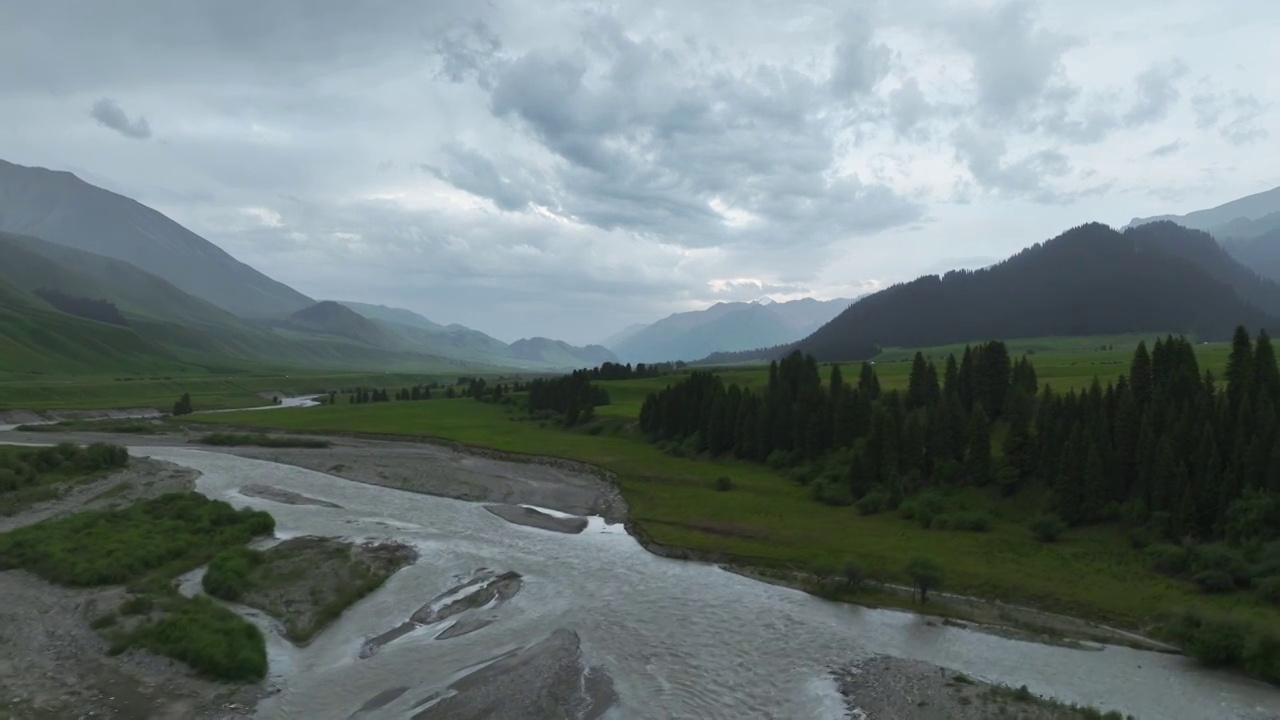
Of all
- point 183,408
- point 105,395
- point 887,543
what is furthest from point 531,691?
point 105,395

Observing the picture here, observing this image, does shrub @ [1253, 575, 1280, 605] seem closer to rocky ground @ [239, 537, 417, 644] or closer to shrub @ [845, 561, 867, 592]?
shrub @ [845, 561, 867, 592]

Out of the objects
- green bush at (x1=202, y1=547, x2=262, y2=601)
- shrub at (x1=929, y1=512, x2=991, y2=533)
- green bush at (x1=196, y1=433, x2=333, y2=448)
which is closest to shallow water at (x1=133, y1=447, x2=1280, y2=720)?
green bush at (x1=202, y1=547, x2=262, y2=601)

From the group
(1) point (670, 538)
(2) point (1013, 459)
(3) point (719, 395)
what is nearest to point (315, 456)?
(3) point (719, 395)

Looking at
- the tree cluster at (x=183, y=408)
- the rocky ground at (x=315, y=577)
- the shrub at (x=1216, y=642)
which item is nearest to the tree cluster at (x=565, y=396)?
the tree cluster at (x=183, y=408)

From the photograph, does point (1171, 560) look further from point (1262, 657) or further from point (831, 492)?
point (831, 492)

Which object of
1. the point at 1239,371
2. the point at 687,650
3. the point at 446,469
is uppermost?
the point at 1239,371

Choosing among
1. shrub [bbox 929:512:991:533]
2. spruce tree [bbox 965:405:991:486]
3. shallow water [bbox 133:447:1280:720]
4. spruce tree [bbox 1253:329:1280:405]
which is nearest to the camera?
shallow water [bbox 133:447:1280:720]

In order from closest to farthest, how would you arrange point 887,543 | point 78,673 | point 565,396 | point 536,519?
point 78,673 < point 887,543 < point 536,519 < point 565,396

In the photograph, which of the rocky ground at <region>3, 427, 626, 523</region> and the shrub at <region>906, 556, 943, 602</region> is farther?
the rocky ground at <region>3, 427, 626, 523</region>

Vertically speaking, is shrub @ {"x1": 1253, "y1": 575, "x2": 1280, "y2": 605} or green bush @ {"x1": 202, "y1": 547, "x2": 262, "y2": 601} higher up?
shrub @ {"x1": 1253, "y1": 575, "x2": 1280, "y2": 605}
